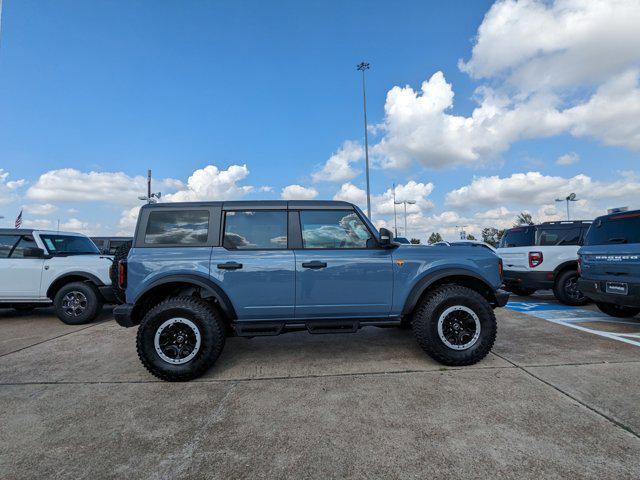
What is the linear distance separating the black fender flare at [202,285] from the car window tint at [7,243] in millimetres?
4881

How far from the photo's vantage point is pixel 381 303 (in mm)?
3693

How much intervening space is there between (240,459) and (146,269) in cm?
223

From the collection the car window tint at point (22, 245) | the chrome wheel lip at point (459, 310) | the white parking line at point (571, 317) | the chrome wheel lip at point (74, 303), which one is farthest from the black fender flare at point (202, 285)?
the white parking line at point (571, 317)

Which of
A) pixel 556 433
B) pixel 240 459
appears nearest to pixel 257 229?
pixel 240 459

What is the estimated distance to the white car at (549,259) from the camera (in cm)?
720

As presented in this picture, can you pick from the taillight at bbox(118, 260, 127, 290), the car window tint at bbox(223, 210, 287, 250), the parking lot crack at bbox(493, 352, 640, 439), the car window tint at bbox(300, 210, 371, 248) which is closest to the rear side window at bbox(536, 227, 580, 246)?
the parking lot crack at bbox(493, 352, 640, 439)

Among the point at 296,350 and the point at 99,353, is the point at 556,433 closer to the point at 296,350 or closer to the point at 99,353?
the point at 296,350

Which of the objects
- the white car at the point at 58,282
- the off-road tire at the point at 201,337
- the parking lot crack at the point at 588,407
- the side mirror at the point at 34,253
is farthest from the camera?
the white car at the point at 58,282

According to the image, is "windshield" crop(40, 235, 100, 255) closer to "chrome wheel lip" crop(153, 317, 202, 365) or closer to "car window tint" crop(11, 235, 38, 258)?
"car window tint" crop(11, 235, 38, 258)

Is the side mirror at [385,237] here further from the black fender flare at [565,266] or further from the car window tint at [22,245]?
the car window tint at [22,245]

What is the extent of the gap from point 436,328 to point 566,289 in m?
5.46

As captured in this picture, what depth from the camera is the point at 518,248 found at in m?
7.70

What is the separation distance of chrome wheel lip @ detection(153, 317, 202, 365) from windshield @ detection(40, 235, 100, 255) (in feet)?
15.4

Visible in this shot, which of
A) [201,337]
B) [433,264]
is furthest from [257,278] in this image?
[433,264]
